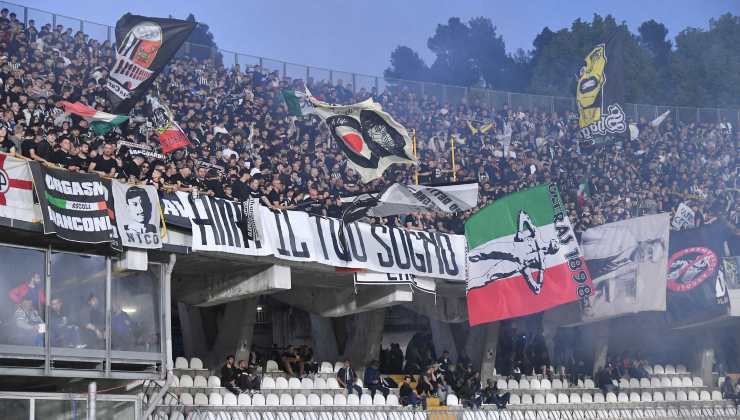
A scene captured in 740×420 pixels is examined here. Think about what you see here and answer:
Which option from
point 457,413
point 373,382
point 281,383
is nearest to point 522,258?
point 457,413

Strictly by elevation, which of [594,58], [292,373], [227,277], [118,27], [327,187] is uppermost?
[594,58]

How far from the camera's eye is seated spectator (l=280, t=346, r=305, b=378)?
24859 mm

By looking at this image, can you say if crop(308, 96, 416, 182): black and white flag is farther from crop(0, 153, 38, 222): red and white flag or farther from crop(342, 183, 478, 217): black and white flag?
crop(0, 153, 38, 222): red and white flag

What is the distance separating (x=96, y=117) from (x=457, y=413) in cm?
1007

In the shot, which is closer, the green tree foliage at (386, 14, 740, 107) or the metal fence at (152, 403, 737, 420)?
the metal fence at (152, 403, 737, 420)

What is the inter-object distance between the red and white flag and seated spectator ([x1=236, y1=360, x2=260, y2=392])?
6535 millimetres

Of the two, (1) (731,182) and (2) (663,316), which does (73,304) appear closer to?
(2) (663,316)

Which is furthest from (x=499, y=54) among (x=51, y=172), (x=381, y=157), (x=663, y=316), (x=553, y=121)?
(x=51, y=172)

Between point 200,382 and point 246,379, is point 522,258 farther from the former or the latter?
point 200,382

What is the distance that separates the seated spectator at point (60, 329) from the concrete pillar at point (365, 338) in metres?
10.5

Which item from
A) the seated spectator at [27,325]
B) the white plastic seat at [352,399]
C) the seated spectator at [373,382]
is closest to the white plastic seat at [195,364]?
the white plastic seat at [352,399]

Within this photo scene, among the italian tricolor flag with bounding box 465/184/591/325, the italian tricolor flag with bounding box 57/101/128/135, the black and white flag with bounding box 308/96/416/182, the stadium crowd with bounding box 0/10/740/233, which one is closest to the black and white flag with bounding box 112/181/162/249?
the stadium crowd with bounding box 0/10/740/233

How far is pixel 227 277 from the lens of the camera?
23.2 meters

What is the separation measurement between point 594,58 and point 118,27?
684 inches
